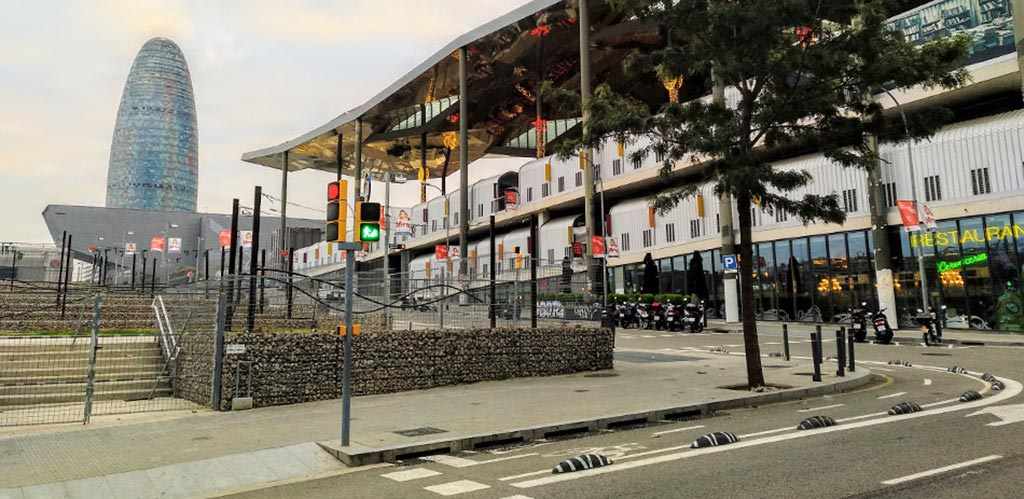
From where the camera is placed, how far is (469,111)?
64.3 m

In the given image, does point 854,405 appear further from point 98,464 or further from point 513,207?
point 513,207

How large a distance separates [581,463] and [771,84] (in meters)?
10.1

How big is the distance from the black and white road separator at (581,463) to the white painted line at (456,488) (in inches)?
37.2

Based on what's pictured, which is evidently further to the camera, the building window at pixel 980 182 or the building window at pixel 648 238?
the building window at pixel 648 238

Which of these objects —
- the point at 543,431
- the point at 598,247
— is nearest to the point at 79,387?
the point at 543,431

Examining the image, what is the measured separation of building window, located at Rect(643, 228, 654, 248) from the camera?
46.3 m

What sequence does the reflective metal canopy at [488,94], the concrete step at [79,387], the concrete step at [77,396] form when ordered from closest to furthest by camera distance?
the concrete step at [77,396]
the concrete step at [79,387]
the reflective metal canopy at [488,94]

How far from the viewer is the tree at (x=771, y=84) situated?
12.7m

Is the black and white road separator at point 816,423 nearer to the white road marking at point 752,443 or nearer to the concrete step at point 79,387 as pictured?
the white road marking at point 752,443

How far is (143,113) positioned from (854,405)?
7239 inches

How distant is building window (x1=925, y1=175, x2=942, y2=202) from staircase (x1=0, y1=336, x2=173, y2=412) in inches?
1269

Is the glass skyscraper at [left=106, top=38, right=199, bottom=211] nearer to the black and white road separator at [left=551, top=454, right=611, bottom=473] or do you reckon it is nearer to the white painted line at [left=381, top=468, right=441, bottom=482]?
the white painted line at [left=381, top=468, right=441, bottom=482]

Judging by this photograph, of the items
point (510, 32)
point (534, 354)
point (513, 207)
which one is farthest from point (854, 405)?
point (513, 207)

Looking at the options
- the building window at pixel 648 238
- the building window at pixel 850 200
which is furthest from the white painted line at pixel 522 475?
the building window at pixel 648 238
